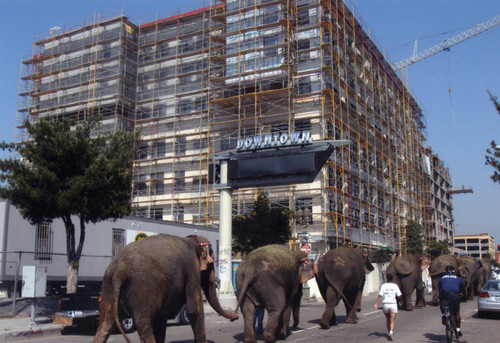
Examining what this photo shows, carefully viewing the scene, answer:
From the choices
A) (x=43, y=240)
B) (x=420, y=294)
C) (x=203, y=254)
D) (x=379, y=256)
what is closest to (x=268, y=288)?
(x=203, y=254)

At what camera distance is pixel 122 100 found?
52875 millimetres

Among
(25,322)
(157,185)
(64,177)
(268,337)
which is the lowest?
(25,322)

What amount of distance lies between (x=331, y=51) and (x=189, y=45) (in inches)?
621

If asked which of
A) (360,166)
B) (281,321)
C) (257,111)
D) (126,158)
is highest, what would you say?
(257,111)

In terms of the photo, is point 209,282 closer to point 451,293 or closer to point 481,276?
point 451,293

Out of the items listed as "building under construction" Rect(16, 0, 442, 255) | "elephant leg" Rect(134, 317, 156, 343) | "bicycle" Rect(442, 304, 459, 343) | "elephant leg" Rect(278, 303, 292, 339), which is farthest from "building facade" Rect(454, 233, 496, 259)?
"elephant leg" Rect(134, 317, 156, 343)

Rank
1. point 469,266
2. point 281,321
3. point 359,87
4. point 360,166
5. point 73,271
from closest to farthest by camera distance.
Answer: point 281,321 < point 73,271 < point 469,266 < point 360,166 < point 359,87

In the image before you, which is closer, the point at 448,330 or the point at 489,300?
the point at 448,330

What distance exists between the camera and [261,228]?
28688 mm

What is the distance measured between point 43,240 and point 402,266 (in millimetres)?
17373

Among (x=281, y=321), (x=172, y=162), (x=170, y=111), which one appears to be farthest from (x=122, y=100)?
(x=281, y=321)

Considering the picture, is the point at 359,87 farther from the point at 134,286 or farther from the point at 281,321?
the point at 134,286

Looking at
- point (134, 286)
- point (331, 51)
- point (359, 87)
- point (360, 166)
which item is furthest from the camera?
point (359, 87)

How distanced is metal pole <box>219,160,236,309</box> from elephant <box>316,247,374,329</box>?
910 cm
